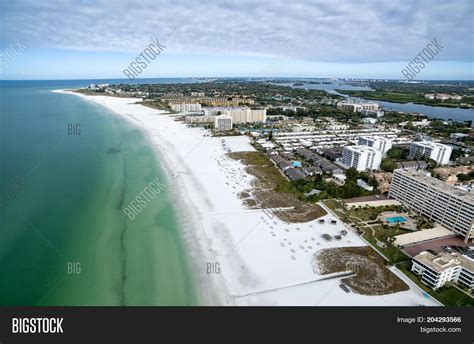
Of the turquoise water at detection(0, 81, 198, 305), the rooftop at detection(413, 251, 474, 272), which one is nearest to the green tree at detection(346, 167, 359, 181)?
the rooftop at detection(413, 251, 474, 272)

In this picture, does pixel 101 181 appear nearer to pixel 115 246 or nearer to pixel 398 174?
pixel 115 246

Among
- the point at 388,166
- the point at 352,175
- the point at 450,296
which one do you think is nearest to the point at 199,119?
the point at 352,175

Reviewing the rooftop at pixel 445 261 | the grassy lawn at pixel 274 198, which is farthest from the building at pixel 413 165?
the rooftop at pixel 445 261

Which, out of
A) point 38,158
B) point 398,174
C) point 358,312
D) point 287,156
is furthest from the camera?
point 287,156

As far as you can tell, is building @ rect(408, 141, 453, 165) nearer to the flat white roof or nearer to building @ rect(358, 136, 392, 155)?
building @ rect(358, 136, 392, 155)

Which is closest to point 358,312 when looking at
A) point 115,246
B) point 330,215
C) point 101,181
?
point 330,215

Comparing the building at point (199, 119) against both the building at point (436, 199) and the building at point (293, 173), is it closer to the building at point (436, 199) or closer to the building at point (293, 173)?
the building at point (293, 173)
